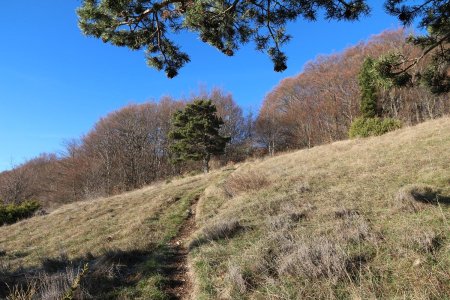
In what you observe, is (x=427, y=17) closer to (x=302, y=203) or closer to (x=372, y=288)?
(x=372, y=288)

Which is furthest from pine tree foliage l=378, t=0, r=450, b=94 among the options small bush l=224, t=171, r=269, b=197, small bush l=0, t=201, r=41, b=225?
small bush l=0, t=201, r=41, b=225

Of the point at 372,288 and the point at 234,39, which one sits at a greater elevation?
the point at 234,39

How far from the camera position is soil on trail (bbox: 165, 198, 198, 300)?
16.6 feet

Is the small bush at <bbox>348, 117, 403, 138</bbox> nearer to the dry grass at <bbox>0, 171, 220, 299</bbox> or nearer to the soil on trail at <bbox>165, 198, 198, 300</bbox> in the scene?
the dry grass at <bbox>0, 171, 220, 299</bbox>

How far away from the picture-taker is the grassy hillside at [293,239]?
13.8 feet

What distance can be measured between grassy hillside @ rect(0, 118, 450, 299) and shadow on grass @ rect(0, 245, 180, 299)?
2cm

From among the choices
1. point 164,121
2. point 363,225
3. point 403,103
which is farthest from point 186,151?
point 363,225

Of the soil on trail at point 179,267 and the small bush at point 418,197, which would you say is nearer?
the soil on trail at point 179,267

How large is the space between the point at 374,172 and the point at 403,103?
96.6 feet

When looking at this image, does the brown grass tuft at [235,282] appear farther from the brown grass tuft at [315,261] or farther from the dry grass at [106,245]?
the dry grass at [106,245]

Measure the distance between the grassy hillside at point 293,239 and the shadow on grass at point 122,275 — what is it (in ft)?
0.08

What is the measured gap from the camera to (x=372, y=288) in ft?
12.6

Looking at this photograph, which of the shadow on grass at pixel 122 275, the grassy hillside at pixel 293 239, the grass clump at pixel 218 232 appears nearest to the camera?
the grassy hillside at pixel 293 239

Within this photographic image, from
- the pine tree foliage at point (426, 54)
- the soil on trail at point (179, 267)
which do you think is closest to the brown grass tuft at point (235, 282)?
the soil on trail at point (179, 267)
